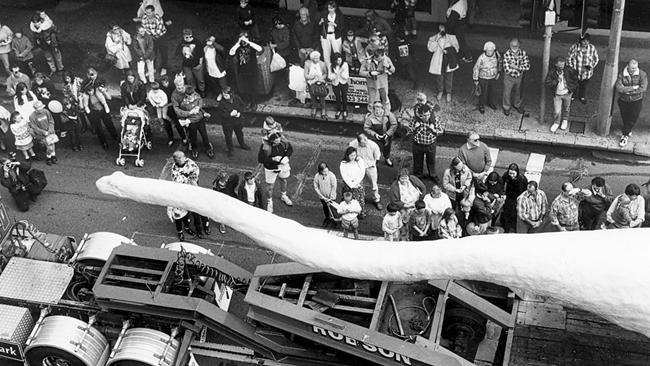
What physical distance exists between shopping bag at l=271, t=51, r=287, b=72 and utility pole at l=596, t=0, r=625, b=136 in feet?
20.5

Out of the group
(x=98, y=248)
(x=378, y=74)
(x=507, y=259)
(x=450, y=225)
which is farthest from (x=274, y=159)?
(x=507, y=259)

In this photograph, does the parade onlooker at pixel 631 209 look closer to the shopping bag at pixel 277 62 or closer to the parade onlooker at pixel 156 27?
the shopping bag at pixel 277 62

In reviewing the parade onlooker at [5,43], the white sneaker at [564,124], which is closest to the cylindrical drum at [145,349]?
the white sneaker at [564,124]

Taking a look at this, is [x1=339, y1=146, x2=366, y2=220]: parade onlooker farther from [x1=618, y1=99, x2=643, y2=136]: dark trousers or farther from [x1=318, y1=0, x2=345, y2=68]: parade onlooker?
[x1=618, y1=99, x2=643, y2=136]: dark trousers

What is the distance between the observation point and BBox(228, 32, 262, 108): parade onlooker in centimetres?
2000

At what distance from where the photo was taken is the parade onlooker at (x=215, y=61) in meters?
19.9

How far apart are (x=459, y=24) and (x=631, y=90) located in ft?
12.5

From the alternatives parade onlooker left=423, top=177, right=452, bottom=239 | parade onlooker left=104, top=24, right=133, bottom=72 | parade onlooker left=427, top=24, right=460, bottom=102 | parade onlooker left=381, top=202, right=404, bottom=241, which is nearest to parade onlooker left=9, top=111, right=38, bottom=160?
parade onlooker left=104, top=24, right=133, bottom=72

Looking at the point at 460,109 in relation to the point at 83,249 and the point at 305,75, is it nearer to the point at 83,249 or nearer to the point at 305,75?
the point at 305,75

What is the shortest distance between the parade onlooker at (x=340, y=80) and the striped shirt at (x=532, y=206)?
16.7 ft

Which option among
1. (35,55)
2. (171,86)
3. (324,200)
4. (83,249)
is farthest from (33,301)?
(35,55)

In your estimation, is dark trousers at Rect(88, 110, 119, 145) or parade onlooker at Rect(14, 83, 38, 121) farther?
dark trousers at Rect(88, 110, 119, 145)

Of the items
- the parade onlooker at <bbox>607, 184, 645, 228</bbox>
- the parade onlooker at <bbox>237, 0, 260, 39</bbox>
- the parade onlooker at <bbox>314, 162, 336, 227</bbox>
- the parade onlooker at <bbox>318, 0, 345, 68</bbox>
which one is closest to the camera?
the parade onlooker at <bbox>607, 184, 645, 228</bbox>

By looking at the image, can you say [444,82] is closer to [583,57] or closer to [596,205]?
[583,57]
